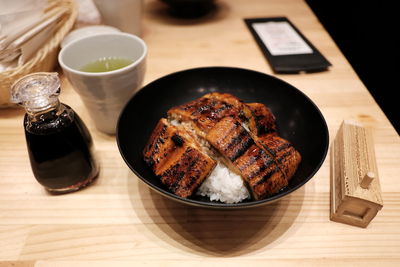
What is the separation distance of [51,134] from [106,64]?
0.50 m

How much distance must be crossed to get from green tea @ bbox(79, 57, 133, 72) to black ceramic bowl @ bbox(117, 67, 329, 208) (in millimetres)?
174

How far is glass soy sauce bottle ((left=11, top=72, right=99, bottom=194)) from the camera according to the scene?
910 mm

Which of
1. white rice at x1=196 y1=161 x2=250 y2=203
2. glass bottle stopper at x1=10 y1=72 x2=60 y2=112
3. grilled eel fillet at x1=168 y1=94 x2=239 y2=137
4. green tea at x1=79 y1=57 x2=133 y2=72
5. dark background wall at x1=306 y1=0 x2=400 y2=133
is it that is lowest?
dark background wall at x1=306 y1=0 x2=400 y2=133

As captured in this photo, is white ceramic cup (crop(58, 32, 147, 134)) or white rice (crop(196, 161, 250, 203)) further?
white ceramic cup (crop(58, 32, 147, 134))

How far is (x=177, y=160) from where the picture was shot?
96 centimetres

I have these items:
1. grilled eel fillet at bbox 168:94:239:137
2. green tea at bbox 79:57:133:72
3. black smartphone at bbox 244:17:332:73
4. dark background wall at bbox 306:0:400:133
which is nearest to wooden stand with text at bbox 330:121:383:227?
grilled eel fillet at bbox 168:94:239:137

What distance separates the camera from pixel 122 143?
3.40 ft

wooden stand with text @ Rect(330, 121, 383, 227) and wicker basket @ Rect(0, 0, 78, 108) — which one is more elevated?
wicker basket @ Rect(0, 0, 78, 108)

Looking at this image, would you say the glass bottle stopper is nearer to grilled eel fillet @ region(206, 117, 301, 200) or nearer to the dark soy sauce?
the dark soy sauce

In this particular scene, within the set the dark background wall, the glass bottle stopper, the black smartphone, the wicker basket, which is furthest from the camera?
the dark background wall

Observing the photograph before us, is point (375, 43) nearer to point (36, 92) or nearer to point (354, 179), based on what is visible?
point (354, 179)

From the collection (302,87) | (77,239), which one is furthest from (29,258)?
(302,87)

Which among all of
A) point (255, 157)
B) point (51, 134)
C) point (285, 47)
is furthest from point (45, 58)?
point (285, 47)

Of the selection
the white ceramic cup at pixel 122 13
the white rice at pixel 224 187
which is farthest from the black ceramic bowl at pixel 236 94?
the white ceramic cup at pixel 122 13
